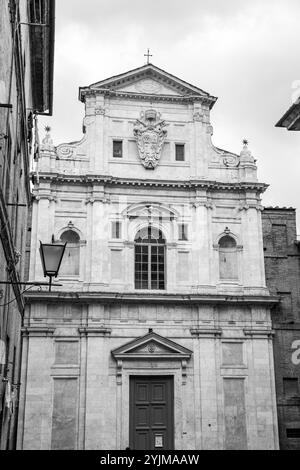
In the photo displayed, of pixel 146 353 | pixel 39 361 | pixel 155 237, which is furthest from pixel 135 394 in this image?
pixel 155 237

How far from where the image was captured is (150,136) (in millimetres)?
28375

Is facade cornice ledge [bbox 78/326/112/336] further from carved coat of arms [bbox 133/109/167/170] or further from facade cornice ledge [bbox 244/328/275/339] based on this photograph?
carved coat of arms [bbox 133/109/167/170]

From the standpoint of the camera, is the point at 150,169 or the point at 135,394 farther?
the point at 150,169

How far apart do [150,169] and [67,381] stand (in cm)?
979

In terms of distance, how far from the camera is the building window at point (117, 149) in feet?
92.6

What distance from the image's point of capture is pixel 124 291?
85.7ft

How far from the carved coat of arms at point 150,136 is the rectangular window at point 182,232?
2.95m

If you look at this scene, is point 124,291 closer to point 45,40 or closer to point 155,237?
point 155,237

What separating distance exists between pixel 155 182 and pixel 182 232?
2.50 metres

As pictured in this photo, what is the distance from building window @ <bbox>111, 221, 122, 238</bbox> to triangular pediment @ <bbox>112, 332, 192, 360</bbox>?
4467mm

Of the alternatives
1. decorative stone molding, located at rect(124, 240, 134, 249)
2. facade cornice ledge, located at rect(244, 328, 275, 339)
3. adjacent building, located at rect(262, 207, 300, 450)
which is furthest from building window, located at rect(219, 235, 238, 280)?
decorative stone molding, located at rect(124, 240, 134, 249)

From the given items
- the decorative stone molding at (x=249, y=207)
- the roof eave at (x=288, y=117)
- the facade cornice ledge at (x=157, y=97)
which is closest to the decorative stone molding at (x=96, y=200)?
the facade cornice ledge at (x=157, y=97)

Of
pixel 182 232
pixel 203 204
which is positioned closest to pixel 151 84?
pixel 203 204
